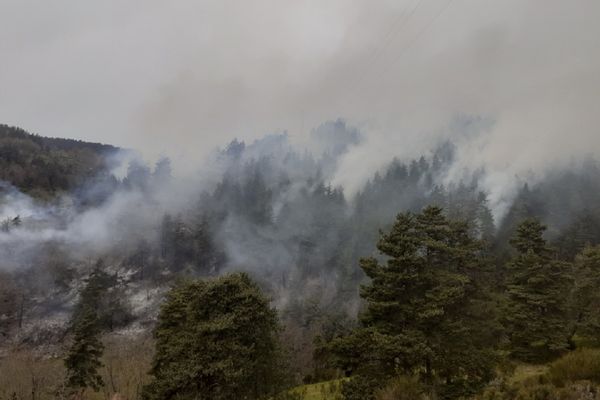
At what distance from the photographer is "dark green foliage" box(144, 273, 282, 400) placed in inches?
891

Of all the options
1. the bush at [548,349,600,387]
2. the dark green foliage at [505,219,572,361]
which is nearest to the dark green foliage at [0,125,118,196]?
the dark green foliage at [505,219,572,361]

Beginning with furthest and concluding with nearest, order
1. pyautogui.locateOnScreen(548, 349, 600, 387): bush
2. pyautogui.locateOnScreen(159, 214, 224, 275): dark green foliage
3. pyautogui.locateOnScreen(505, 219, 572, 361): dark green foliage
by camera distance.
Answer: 1. pyautogui.locateOnScreen(159, 214, 224, 275): dark green foliage
2. pyautogui.locateOnScreen(505, 219, 572, 361): dark green foliage
3. pyautogui.locateOnScreen(548, 349, 600, 387): bush

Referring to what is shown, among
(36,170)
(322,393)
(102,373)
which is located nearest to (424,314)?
(322,393)

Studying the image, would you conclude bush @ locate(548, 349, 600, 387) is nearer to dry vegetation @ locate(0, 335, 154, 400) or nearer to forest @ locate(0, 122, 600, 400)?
forest @ locate(0, 122, 600, 400)

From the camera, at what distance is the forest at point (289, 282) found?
2025 centimetres

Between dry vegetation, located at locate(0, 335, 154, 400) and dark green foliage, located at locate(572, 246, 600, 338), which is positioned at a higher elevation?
dry vegetation, located at locate(0, 335, 154, 400)

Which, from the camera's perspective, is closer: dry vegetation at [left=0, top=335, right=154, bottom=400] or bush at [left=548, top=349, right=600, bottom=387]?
bush at [left=548, top=349, right=600, bottom=387]

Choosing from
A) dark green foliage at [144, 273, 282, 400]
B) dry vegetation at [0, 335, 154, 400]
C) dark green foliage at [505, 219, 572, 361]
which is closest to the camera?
dark green foliage at [144, 273, 282, 400]

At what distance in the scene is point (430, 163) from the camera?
13900cm

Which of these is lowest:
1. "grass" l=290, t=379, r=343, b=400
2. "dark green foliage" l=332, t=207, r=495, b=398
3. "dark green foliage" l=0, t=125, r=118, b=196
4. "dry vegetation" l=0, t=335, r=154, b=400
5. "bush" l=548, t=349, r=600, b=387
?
"bush" l=548, t=349, r=600, b=387

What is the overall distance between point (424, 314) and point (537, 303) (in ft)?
47.5

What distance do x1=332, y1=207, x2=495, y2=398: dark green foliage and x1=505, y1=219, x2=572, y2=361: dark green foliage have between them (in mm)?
8677

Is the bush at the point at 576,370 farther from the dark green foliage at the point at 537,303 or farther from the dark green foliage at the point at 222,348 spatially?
the dark green foliage at the point at 222,348

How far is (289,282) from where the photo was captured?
121625mm
